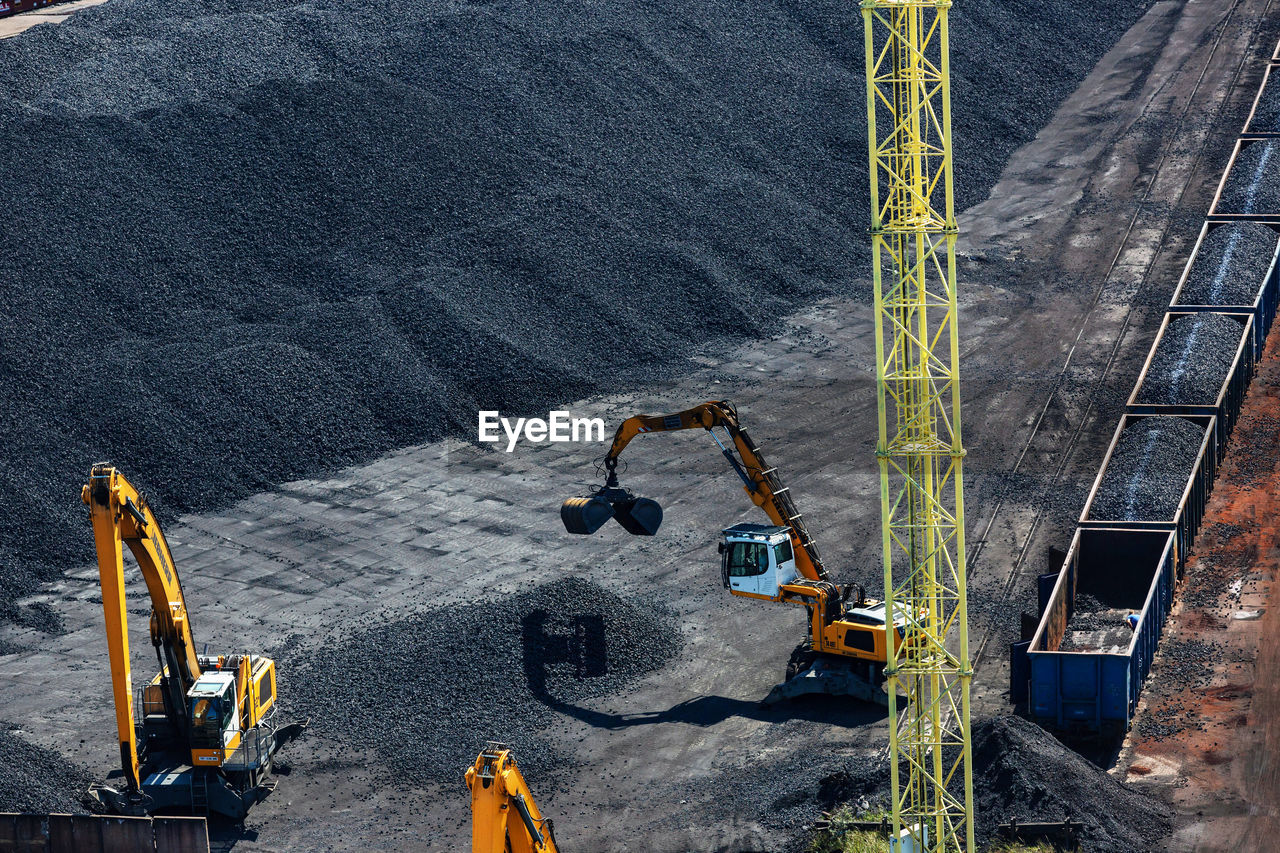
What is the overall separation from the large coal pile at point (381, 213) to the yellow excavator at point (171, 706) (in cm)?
964

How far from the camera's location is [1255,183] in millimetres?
45875

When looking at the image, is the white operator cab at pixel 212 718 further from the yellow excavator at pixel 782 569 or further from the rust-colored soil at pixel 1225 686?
the rust-colored soil at pixel 1225 686

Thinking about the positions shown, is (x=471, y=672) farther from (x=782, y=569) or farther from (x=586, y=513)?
(x=782, y=569)

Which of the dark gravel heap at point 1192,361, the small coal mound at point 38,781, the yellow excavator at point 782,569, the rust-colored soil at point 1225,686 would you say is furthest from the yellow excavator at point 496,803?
the dark gravel heap at point 1192,361

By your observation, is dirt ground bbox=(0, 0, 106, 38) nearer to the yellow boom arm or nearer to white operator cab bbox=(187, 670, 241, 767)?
the yellow boom arm

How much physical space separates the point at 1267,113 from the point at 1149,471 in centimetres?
2503

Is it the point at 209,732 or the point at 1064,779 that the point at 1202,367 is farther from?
the point at 209,732

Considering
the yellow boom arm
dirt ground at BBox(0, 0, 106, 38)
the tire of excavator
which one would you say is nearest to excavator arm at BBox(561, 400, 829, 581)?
the yellow boom arm

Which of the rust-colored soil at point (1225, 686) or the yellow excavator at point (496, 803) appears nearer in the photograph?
the yellow excavator at point (496, 803)

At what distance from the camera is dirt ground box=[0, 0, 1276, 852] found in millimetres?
25188

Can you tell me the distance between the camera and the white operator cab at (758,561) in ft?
92.0

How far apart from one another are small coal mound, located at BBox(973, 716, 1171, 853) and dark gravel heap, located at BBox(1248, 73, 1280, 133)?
1297 inches

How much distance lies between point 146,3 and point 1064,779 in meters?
40.9

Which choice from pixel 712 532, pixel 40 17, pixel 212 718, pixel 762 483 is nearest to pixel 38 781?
pixel 212 718
